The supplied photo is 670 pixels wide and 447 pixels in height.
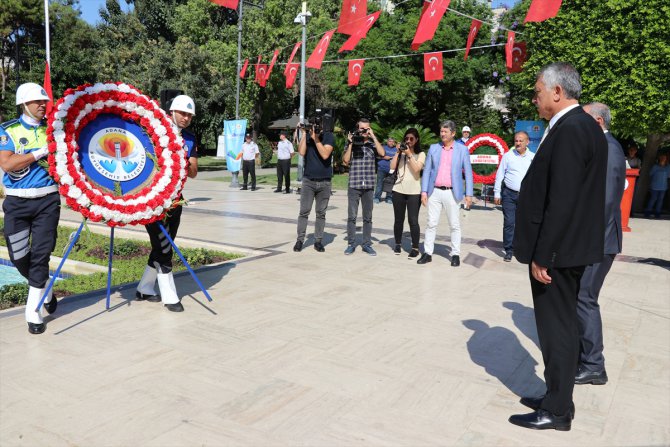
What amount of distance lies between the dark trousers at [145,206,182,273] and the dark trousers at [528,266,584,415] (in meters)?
3.64

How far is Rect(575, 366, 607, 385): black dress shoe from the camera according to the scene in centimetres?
405

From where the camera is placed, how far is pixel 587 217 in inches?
123

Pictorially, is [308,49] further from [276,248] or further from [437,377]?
[437,377]

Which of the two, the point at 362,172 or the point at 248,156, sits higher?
the point at 248,156

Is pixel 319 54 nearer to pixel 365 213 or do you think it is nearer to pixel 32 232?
pixel 365 213

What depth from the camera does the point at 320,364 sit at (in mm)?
4266

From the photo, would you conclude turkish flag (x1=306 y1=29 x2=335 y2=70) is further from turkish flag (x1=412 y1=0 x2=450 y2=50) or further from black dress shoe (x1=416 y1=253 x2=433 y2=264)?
black dress shoe (x1=416 y1=253 x2=433 y2=264)

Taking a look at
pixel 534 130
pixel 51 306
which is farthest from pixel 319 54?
pixel 51 306

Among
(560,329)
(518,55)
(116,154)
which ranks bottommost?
(560,329)

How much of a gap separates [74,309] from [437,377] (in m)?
3.55


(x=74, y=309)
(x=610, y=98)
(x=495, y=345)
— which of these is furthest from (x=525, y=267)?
(x=610, y=98)

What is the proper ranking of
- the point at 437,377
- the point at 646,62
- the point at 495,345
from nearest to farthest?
the point at 437,377 < the point at 495,345 < the point at 646,62

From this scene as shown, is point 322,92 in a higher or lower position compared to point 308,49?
lower

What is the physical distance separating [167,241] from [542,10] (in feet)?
26.0
